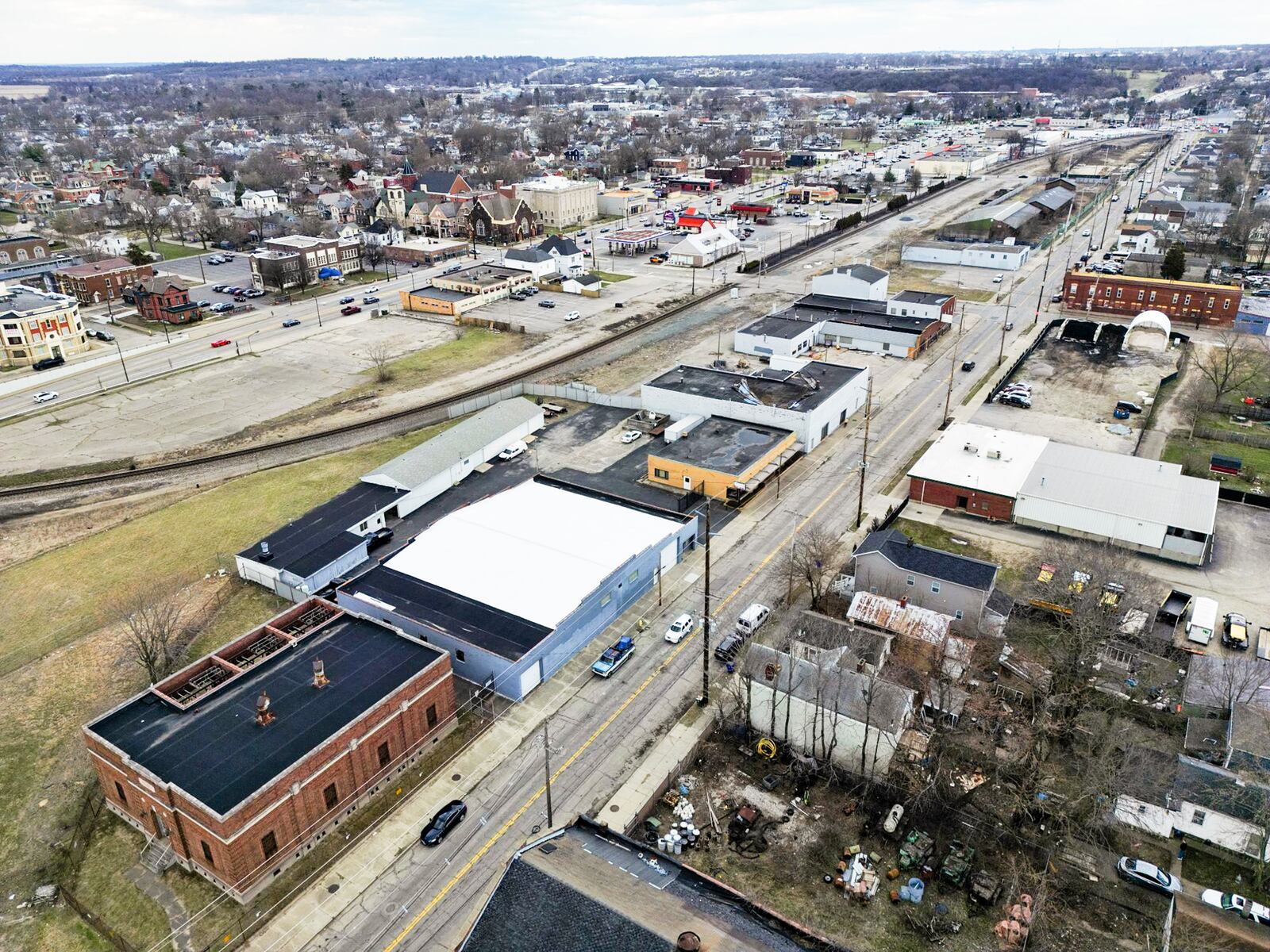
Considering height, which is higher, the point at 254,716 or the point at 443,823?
the point at 254,716

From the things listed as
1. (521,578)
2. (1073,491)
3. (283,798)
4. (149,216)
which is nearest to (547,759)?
(283,798)

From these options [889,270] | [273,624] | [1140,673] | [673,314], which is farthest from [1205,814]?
[889,270]

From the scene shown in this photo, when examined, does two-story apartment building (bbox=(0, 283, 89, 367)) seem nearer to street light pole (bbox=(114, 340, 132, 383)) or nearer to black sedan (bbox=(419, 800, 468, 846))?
street light pole (bbox=(114, 340, 132, 383))

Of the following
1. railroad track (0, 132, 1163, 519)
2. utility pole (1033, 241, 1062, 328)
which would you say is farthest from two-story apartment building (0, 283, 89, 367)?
utility pole (1033, 241, 1062, 328)

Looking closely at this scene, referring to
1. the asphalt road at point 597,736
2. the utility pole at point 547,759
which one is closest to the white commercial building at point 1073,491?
the asphalt road at point 597,736

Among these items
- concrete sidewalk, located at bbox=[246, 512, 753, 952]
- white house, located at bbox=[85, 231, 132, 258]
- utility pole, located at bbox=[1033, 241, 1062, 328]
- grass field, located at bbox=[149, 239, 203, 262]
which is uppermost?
white house, located at bbox=[85, 231, 132, 258]

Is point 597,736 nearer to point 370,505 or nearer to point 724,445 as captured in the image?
point 370,505

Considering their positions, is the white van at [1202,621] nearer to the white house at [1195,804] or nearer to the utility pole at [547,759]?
the white house at [1195,804]
